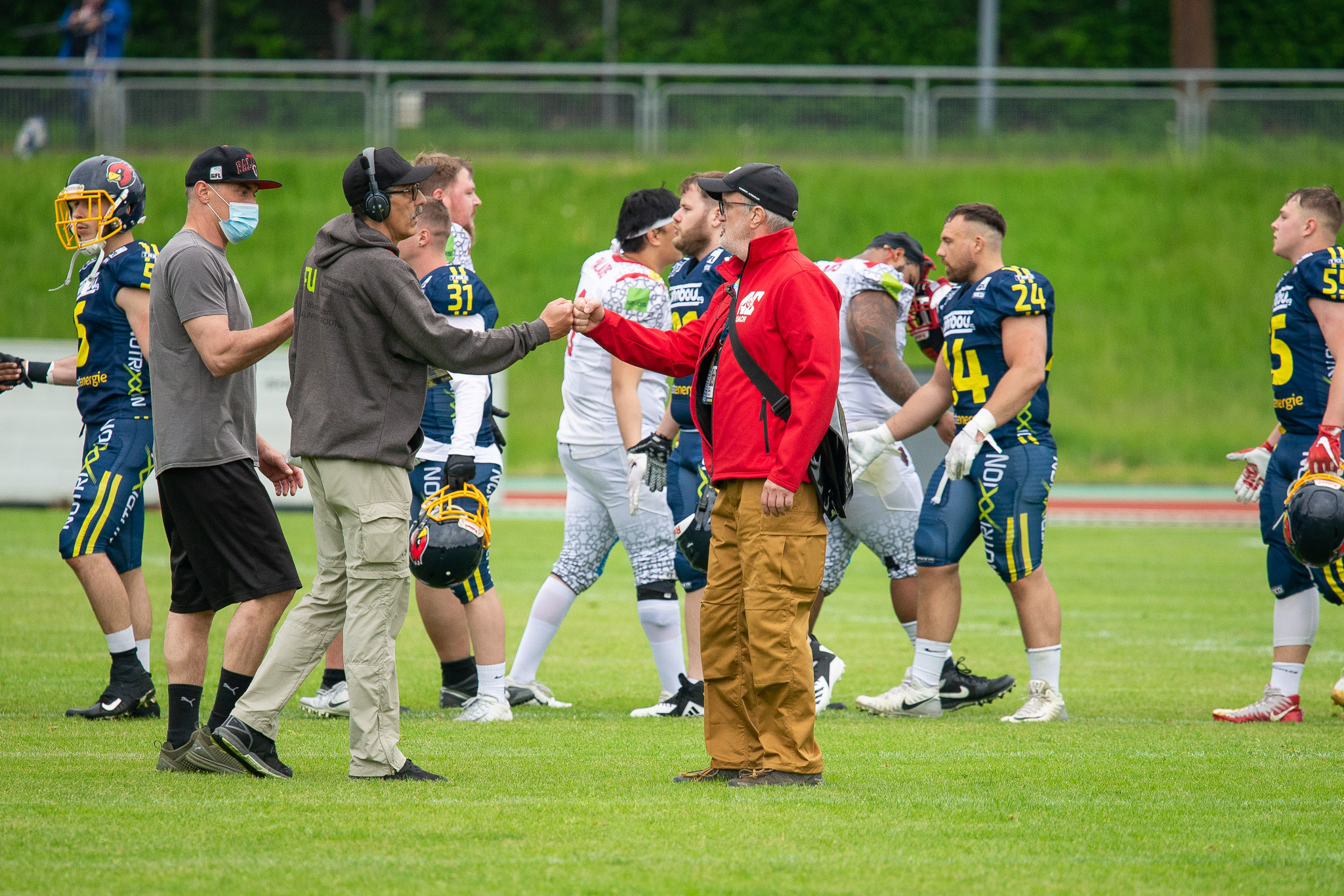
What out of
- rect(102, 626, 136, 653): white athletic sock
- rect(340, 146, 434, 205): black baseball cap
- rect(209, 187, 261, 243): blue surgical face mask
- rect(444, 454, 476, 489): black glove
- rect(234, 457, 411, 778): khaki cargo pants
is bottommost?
rect(102, 626, 136, 653): white athletic sock

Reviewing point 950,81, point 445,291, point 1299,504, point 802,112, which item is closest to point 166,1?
point 802,112

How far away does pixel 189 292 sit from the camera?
201 inches

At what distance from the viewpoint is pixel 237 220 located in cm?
545

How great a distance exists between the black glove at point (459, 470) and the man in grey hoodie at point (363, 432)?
1.13 meters

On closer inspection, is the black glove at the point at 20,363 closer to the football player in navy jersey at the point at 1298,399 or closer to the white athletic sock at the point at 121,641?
the white athletic sock at the point at 121,641

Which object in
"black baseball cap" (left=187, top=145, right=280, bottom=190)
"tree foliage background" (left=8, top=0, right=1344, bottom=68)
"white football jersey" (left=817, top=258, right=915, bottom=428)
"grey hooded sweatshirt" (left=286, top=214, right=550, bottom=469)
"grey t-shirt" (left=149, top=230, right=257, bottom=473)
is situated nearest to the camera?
Result: "grey hooded sweatshirt" (left=286, top=214, right=550, bottom=469)

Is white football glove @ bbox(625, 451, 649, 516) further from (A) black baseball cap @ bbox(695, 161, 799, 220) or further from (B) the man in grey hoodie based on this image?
(A) black baseball cap @ bbox(695, 161, 799, 220)

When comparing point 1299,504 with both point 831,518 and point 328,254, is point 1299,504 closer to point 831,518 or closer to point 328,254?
point 831,518

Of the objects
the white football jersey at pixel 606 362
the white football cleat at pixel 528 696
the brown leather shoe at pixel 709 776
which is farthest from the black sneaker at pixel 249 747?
the white football jersey at pixel 606 362

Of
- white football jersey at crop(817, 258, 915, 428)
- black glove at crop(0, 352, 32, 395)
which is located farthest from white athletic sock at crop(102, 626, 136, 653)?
white football jersey at crop(817, 258, 915, 428)

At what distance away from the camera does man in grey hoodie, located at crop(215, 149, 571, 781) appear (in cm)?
482

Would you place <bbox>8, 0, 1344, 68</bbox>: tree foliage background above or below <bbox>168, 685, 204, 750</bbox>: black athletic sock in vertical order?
above

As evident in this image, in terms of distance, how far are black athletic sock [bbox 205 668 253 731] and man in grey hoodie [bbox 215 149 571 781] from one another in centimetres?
25

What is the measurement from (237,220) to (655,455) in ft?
6.98
